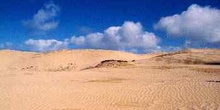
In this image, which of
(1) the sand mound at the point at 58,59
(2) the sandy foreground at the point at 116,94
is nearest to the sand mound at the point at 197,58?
(2) the sandy foreground at the point at 116,94

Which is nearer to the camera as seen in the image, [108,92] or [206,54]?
[108,92]

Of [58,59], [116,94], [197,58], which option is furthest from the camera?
[58,59]

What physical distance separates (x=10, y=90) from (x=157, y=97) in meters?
8.05

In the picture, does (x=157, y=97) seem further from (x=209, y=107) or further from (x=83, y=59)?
(x=83, y=59)

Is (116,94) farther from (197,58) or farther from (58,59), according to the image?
(58,59)

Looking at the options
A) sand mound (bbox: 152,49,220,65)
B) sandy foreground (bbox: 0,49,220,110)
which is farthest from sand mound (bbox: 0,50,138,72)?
sandy foreground (bbox: 0,49,220,110)

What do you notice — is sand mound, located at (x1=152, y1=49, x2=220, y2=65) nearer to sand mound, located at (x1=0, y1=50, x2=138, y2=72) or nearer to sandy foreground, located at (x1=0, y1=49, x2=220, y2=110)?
sandy foreground, located at (x1=0, y1=49, x2=220, y2=110)

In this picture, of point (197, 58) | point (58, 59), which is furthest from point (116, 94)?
point (58, 59)

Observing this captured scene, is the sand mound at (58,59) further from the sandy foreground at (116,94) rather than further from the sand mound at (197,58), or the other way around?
the sandy foreground at (116,94)

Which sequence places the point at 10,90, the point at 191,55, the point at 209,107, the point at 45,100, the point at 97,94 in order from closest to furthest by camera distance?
the point at 209,107, the point at 45,100, the point at 97,94, the point at 10,90, the point at 191,55

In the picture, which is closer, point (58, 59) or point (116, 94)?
point (116, 94)

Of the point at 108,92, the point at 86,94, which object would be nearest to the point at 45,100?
the point at 86,94

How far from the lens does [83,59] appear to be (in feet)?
146

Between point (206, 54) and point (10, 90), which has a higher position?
point (206, 54)
